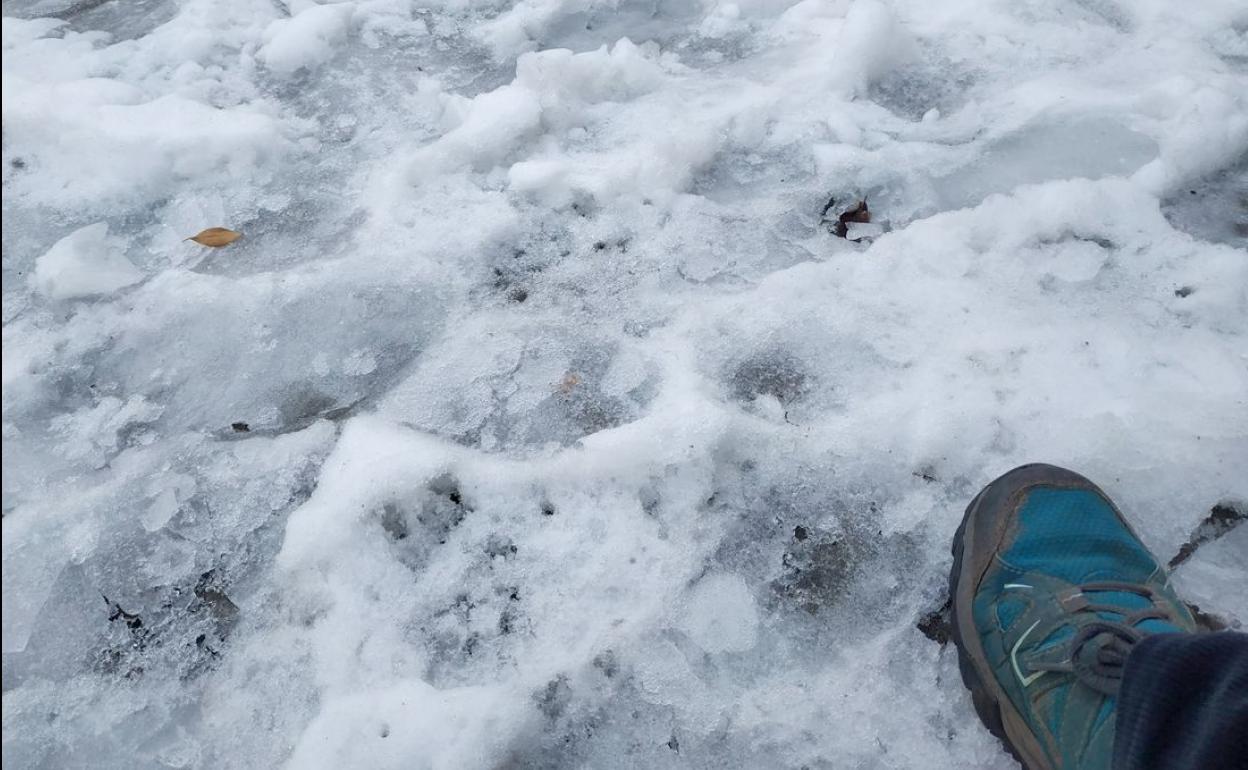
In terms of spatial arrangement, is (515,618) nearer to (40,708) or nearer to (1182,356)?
(40,708)

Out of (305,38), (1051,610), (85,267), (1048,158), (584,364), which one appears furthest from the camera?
(305,38)

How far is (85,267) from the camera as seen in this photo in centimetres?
200

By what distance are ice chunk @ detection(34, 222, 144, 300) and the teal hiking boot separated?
212cm

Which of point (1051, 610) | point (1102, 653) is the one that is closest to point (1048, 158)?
point (1051, 610)

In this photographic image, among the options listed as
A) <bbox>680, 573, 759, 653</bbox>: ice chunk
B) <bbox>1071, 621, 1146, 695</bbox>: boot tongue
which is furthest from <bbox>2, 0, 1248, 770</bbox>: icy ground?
<bbox>1071, 621, 1146, 695</bbox>: boot tongue

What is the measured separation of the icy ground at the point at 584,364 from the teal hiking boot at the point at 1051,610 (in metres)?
0.07

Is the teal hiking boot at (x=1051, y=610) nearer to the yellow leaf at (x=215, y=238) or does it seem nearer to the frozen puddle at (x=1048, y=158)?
the frozen puddle at (x=1048, y=158)

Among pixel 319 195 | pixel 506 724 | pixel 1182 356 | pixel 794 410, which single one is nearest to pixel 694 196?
pixel 794 410

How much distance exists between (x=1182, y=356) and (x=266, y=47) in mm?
2801

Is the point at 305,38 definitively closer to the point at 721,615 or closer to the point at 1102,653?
the point at 721,615

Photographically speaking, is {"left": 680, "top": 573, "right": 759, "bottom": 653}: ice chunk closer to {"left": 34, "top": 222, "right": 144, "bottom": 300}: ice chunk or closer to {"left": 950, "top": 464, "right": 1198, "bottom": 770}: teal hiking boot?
A: {"left": 950, "top": 464, "right": 1198, "bottom": 770}: teal hiking boot

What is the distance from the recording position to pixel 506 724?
138 centimetres

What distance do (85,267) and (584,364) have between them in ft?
4.35

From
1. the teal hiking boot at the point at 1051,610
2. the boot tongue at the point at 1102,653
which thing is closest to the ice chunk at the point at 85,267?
the teal hiking boot at the point at 1051,610
